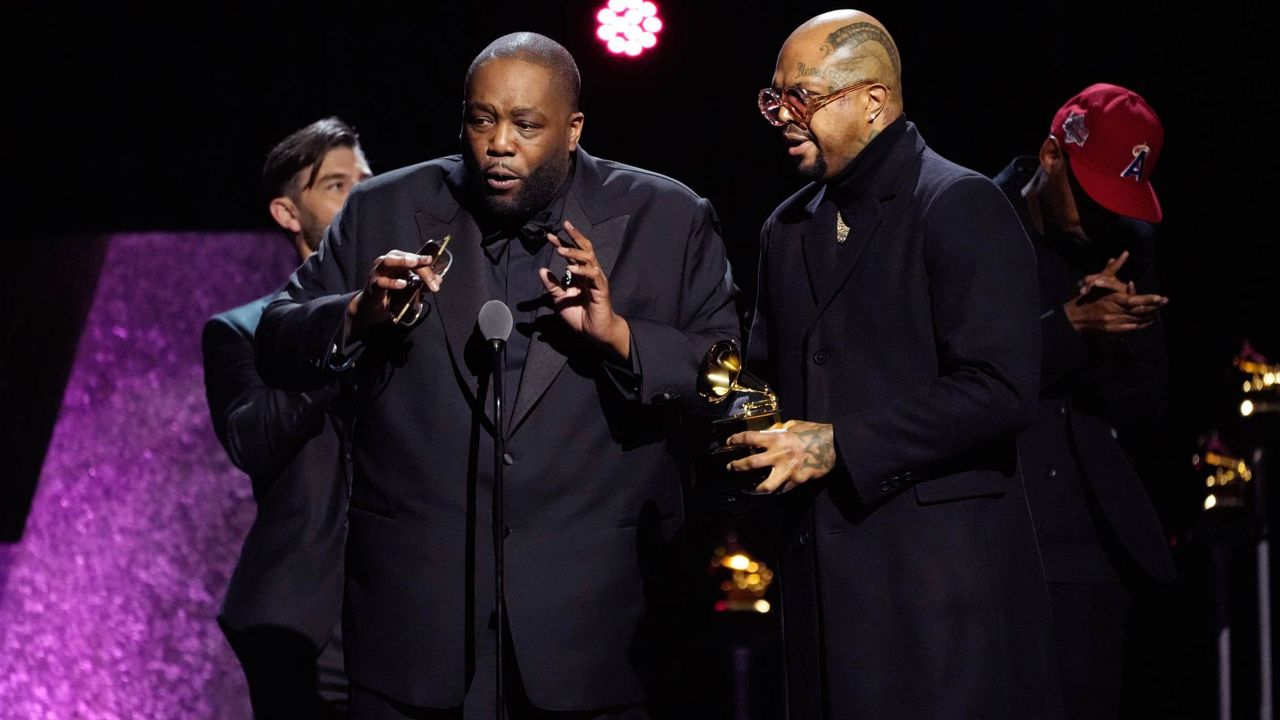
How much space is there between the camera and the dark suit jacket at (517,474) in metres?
2.68

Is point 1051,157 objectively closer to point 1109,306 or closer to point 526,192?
point 1109,306

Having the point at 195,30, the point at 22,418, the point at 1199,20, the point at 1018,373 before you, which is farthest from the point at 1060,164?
the point at 22,418

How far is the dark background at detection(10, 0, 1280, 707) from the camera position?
15.9 feet

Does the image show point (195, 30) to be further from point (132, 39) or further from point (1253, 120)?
point (1253, 120)

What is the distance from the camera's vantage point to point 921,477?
100 inches

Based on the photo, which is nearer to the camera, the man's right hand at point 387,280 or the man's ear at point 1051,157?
the man's right hand at point 387,280

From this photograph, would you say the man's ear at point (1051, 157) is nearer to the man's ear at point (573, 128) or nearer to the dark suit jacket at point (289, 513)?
the man's ear at point (573, 128)

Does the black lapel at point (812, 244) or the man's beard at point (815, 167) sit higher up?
the man's beard at point (815, 167)

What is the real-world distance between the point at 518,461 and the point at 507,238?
0.49 metres

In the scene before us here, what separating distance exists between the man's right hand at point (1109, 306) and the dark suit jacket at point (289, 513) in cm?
177

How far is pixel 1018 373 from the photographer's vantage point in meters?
2.51

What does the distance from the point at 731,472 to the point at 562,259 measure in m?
0.60

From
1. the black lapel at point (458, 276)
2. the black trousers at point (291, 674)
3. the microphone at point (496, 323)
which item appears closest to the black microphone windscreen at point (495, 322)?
the microphone at point (496, 323)

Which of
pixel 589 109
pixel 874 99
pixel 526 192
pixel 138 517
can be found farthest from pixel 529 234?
pixel 138 517
